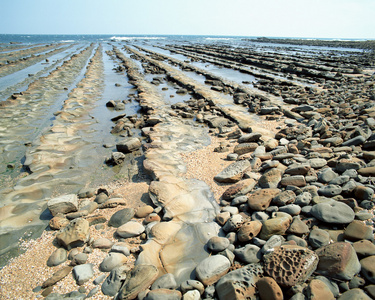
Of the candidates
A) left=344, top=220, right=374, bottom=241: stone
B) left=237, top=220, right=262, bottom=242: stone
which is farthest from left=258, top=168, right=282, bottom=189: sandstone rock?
left=344, top=220, right=374, bottom=241: stone

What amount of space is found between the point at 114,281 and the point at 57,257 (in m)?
1.01

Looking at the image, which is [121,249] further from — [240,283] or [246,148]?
[246,148]

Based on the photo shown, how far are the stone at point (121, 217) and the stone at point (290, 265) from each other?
2231 mm

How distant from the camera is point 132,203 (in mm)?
4316

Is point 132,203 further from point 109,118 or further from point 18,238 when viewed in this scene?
point 109,118

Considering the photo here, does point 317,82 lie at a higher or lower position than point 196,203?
higher

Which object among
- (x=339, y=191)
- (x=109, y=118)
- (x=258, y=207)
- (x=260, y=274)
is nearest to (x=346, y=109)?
(x=339, y=191)

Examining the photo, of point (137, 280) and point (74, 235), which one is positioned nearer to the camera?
point (137, 280)

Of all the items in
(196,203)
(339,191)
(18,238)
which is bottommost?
(18,238)

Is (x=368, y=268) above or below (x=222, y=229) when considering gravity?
above

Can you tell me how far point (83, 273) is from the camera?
2.85 metres

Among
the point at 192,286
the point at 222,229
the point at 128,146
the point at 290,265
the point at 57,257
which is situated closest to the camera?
the point at 290,265

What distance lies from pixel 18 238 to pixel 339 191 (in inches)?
195

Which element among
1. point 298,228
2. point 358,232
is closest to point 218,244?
point 298,228
